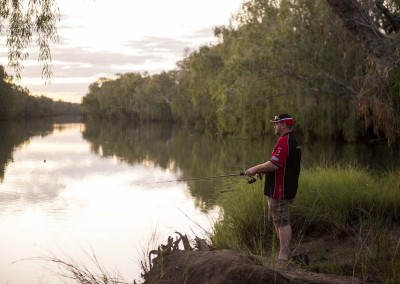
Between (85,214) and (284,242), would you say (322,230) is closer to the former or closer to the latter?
(284,242)

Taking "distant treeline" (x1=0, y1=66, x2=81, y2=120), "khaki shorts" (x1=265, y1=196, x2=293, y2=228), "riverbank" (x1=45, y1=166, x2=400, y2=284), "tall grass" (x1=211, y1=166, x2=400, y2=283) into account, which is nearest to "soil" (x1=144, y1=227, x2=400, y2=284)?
"riverbank" (x1=45, y1=166, x2=400, y2=284)

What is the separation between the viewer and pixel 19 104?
97812mm

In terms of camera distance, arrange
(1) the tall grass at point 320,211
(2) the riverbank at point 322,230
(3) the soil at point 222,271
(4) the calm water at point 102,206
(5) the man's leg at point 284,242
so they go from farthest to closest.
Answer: (4) the calm water at point 102,206 < (1) the tall grass at point 320,211 < (5) the man's leg at point 284,242 < (2) the riverbank at point 322,230 < (3) the soil at point 222,271

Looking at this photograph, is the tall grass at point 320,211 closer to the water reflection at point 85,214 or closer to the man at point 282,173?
the water reflection at point 85,214

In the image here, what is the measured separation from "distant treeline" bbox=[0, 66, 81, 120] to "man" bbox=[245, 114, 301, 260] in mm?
11147

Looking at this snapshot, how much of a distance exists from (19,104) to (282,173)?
324 feet

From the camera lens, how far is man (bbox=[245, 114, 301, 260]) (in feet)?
16.8

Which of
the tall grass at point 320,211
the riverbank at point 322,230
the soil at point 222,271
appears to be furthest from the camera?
the tall grass at point 320,211

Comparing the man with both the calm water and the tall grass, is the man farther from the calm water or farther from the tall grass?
the calm water

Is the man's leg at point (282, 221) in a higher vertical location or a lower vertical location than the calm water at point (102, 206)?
higher

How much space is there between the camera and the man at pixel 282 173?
511 centimetres

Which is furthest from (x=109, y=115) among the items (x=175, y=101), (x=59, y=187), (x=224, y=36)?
(x=59, y=187)

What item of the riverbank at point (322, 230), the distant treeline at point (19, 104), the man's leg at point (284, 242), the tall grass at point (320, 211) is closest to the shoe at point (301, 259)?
the riverbank at point (322, 230)

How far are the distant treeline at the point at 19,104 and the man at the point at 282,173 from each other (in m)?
11.1
